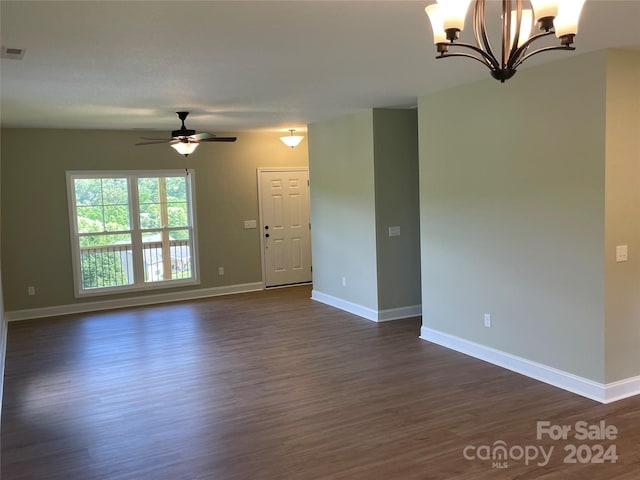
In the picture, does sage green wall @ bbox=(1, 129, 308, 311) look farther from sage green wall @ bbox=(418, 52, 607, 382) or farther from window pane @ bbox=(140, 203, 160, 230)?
sage green wall @ bbox=(418, 52, 607, 382)

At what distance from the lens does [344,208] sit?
686 cm

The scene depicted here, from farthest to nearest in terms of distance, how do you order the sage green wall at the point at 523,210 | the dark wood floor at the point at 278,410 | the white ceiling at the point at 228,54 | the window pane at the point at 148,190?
1. the window pane at the point at 148,190
2. the sage green wall at the point at 523,210
3. the dark wood floor at the point at 278,410
4. the white ceiling at the point at 228,54

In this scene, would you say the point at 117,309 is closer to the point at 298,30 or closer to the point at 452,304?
the point at 452,304

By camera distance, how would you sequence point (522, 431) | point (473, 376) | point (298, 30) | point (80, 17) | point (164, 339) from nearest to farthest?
1. point (80, 17)
2. point (298, 30)
3. point (522, 431)
4. point (473, 376)
5. point (164, 339)

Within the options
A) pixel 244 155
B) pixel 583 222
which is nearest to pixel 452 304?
pixel 583 222

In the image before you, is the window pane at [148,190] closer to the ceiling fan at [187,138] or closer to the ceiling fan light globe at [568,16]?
the ceiling fan at [187,138]

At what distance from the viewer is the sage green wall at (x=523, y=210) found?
3787 millimetres

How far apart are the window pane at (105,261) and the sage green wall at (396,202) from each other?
3.87 m

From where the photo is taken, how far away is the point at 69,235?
24.1 feet

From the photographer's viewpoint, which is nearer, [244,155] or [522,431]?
[522,431]

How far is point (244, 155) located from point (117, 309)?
3.03 meters

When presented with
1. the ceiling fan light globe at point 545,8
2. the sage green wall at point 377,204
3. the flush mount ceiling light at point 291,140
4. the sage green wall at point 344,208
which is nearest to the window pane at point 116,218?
the flush mount ceiling light at point 291,140

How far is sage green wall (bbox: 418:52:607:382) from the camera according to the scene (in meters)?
3.79

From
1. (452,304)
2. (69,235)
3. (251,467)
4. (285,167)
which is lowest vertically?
(251,467)
